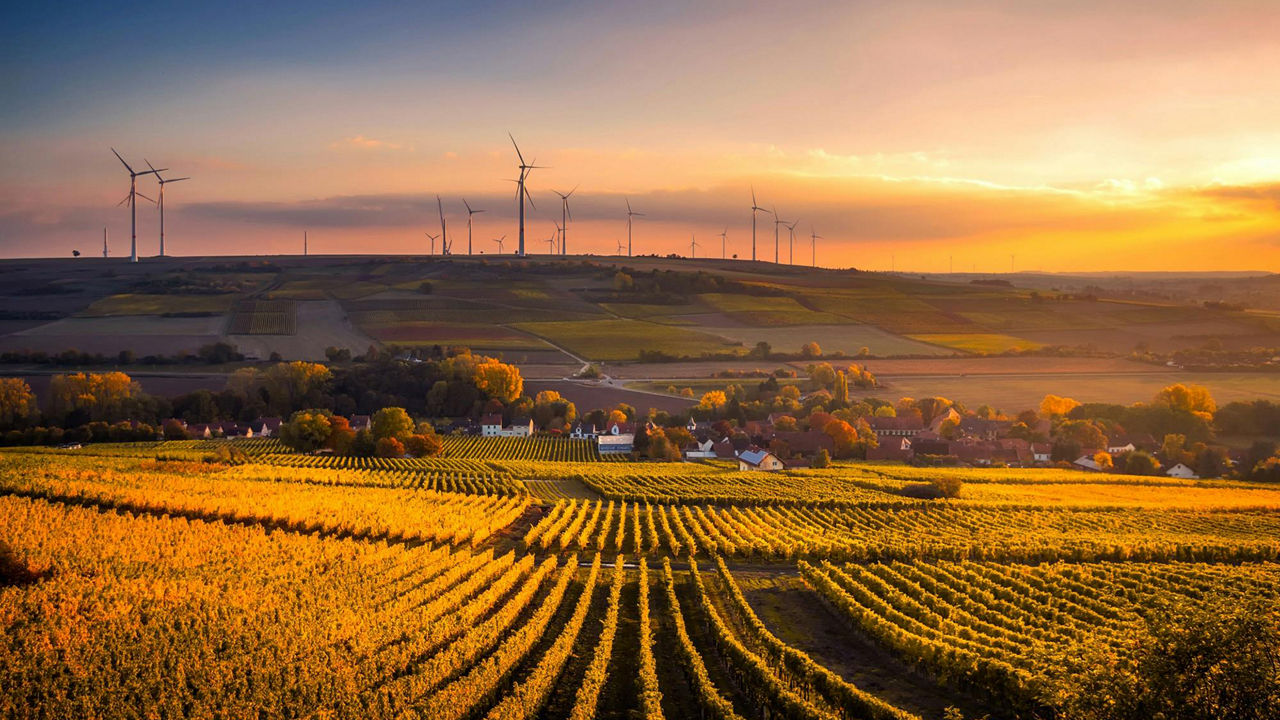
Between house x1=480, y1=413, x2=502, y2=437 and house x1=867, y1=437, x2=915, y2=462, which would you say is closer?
house x1=867, y1=437, x2=915, y2=462

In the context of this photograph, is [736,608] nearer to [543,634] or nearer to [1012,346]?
[543,634]

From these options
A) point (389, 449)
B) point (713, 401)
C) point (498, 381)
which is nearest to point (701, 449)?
point (713, 401)

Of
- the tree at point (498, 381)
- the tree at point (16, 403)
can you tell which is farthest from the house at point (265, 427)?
the tree at point (498, 381)

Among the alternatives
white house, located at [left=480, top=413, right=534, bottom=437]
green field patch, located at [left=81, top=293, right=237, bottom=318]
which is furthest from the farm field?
green field patch, located at [left=81, top=293, right=237, bottom=318]

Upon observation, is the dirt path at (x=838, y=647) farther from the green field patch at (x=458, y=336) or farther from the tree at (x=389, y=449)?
the green field patch at (x=458, y=336)

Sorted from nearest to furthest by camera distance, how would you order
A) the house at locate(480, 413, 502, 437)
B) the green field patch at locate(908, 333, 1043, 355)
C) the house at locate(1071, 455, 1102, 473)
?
1. the house at locate(1071, 455, 1102, 473)
2. the house at locate(480, 413, 502, 437)
3. the green field patch at locate(908, 333, 1043, 355)

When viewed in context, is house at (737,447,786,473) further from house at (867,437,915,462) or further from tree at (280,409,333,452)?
tree at (280,409,333,452)

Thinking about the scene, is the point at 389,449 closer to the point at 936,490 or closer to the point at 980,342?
the point at 936,490
